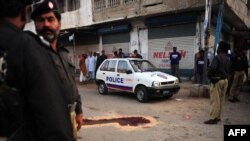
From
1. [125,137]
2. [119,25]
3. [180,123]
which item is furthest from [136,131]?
[119,25]

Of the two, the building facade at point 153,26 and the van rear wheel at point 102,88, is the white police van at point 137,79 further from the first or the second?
the building facade at point 153,26

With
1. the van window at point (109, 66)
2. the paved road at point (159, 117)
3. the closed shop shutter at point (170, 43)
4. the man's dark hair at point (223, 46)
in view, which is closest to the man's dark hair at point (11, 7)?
the paved road at point (159, 117)

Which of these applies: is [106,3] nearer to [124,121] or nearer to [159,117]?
[159,117]

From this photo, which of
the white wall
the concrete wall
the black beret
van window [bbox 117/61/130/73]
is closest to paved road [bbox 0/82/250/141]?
van window [bbox 117/61/130/73]

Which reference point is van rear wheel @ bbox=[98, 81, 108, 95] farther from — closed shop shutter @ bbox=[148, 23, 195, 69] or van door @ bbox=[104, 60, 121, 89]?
closed shop shutter @ bbox=[148, 23, 195, 69]

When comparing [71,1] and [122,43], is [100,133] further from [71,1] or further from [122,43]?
[71,1]

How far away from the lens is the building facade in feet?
54.1

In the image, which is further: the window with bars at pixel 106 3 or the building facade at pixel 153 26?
the window with bars at pixel 106 3

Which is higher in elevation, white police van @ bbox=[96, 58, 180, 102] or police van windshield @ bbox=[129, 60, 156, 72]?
police van windshield @ bbox=[129, 60, 156, 72]

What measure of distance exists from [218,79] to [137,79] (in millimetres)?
4074

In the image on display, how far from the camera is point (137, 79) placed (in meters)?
11.2

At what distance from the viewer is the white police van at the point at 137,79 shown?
10.8 metres

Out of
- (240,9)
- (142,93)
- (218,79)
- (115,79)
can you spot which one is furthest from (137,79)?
(240,9)

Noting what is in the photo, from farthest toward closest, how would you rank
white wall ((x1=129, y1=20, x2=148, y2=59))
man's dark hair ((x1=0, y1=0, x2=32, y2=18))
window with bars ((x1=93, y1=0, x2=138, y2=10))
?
window with bars ((x1=93, y1=0, x2=138, y2=10)), white wall ((x1=129, y1=20, x2=148, y2=59)), man's dark hair ((x1=0, y1=0, x2=32, y2=18))
